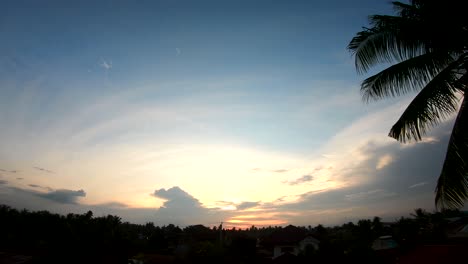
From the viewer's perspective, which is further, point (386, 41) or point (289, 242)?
point (289, 242)

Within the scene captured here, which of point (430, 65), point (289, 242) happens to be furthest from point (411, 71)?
point (289, 242)

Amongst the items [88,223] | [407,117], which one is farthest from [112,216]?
[407,117]

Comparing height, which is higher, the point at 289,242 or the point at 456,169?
the point at 456,169

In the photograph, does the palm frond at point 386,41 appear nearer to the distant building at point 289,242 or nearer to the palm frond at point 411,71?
the palm frond at point 411,71

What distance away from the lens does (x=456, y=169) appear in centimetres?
716

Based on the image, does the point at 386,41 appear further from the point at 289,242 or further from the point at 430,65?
the point at 289,242

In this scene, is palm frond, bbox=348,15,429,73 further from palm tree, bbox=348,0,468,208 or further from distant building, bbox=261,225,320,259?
distant building, bbox=261,225,320,259

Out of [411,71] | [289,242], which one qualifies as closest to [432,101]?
[411,71]

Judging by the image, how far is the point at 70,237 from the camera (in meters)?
21.0

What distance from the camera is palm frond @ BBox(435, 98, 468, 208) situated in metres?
7.10

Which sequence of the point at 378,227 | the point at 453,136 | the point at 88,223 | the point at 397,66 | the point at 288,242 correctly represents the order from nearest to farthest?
the point at 453,136
the point at 397,66
the point at 88,223
the point at 288,242
the point at 378,227

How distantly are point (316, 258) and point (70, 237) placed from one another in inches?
798

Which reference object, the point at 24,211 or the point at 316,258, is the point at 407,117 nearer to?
the point at 316,258

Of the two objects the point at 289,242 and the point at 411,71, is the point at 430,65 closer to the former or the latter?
the point at 411,71
